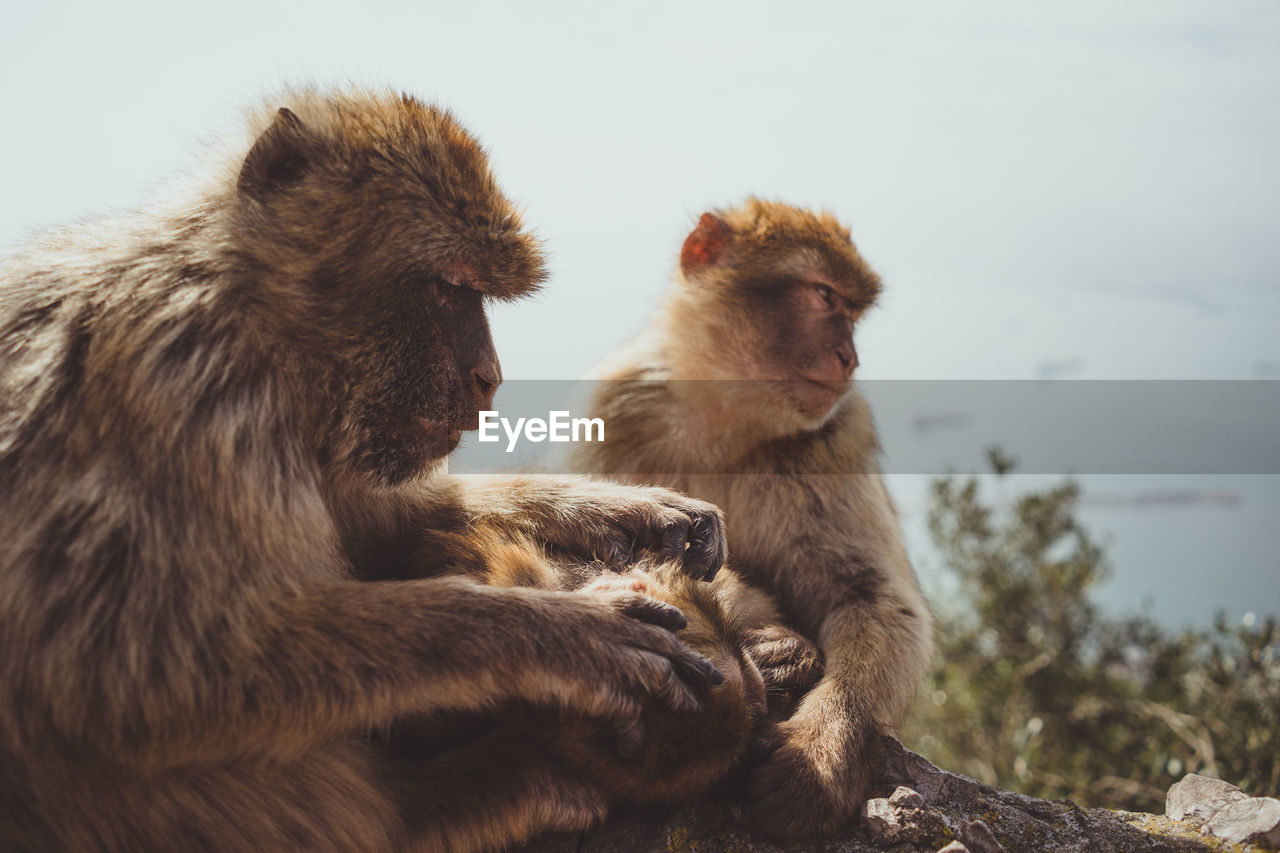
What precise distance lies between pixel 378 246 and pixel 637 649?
99 cm

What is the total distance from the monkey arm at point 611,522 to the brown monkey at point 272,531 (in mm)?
322

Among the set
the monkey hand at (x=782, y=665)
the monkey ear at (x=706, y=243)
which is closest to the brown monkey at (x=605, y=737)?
the monkey hand at (x=782, y=665)

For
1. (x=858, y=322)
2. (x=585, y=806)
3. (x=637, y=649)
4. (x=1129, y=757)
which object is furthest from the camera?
(x=1129, y=757)

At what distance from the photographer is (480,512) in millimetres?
2701

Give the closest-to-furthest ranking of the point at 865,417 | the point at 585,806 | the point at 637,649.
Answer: the point at 637,649 < the point at 585,806 < the point at 865,417

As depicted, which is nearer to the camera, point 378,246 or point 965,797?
point 378,246

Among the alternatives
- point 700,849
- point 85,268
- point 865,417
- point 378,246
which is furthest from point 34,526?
point 865,417

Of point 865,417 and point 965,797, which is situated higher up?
point 865,417

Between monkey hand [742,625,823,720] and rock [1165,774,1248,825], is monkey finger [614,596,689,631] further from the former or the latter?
rock [1165,774,1248,825]

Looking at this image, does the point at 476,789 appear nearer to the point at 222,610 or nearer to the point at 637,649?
the point at 637,649

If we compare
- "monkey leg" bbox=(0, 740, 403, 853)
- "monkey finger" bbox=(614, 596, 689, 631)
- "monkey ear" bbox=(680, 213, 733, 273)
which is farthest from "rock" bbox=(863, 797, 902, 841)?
"monkey ear" bbox=(680, 213, 733, 273)

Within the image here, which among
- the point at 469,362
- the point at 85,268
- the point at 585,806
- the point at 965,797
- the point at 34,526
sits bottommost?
the point at 965,797

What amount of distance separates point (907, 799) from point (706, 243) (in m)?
2.48

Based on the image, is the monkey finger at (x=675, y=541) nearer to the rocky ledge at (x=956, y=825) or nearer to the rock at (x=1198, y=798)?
the rocky ledge at (x=956, y=825)
